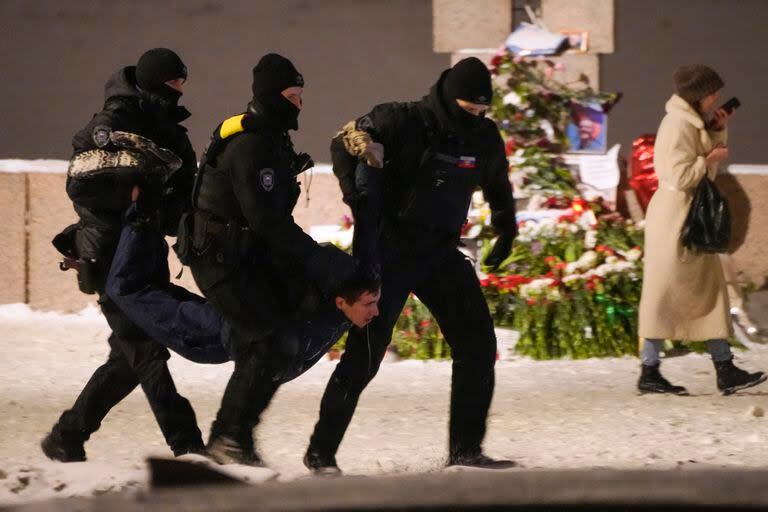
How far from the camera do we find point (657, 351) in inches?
286

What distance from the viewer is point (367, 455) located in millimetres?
6078

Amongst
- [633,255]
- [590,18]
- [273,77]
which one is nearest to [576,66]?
[590,18]

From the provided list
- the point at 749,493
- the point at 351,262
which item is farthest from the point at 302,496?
the point at 351,262

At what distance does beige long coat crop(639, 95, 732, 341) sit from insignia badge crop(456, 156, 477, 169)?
208cm

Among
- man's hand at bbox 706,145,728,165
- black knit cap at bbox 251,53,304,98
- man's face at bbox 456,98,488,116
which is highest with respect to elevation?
black knit cap at bbox 251,53,304,98

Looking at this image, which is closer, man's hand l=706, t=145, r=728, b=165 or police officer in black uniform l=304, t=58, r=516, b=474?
police officer in black uniform l=304, t=58, r=516, b=474

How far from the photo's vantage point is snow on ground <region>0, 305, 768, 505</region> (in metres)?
5.83

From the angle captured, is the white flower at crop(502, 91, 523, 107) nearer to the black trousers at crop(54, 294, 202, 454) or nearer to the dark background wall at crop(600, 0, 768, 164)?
the black trousers at crop(54, 294, 202, 454)

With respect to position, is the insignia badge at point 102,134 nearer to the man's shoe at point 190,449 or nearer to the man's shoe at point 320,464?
the man's shoe at point 190,449

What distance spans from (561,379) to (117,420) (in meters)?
2.36

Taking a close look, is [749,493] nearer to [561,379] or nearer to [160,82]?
[160,82]

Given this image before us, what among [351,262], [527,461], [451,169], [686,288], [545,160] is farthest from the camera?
[545,160]

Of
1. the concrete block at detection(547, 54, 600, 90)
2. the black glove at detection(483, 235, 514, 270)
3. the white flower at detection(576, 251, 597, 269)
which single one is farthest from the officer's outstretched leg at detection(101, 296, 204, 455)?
the concrete block at detection(547, 54, 600, 90)

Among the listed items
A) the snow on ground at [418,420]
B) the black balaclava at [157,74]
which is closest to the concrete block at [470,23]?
the snow on ground at [418,420]
